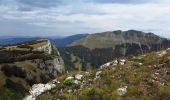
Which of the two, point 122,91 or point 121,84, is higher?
point 121,84

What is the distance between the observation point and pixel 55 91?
79.0 feet

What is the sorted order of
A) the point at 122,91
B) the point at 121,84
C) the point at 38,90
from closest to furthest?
the point at 122,91
the point at 121,84
the point at 38,90

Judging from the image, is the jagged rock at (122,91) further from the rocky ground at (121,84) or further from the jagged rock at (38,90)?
the jagged rock at (38,90)

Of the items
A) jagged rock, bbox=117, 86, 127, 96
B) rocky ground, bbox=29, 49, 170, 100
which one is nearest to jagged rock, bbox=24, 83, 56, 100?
rocky ground, bbox=29, 49, 170, 100

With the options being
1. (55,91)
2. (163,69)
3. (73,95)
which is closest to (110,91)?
(73,95)

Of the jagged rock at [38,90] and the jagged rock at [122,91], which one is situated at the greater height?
the jagged rock at [122,91]

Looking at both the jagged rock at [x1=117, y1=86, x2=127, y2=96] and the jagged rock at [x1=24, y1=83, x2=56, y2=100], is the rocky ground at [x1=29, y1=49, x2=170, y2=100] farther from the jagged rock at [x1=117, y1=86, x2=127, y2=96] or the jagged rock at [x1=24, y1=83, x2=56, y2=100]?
the jagged rock at [x1=24, y1=83, x2=56, y2=100]

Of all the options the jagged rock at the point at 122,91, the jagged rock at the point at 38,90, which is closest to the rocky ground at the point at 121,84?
the jagged rock at the point at 122,91

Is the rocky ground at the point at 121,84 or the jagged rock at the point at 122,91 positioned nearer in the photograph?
the rocky ground at the point at 121,84

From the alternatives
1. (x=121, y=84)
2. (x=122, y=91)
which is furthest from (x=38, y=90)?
(x=122, y=91)

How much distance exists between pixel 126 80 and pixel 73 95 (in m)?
4.39

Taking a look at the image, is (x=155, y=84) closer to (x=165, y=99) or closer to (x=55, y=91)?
(x=165, y=99)

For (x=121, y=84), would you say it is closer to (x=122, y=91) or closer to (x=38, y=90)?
(x=122, y=91)

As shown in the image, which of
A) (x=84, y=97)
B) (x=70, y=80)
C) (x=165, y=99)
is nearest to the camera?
(x=165, y=99)
